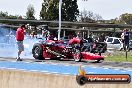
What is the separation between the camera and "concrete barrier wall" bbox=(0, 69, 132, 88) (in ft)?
30.7

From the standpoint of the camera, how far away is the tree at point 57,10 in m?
75.2

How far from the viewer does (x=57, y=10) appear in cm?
7556

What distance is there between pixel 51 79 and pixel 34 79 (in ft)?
1.47

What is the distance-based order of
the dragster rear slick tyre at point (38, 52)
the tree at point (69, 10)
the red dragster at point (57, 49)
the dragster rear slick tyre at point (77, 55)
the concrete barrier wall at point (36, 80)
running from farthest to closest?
1. the tree at point (69, 10)
2. the dragster rear slick tyre at point (38, 52)
3. the red dragster at point (57, 49)
4. the dragster rear slick tyre at point (77, 55)
5. the concrete barrier wall at point (36, 80)

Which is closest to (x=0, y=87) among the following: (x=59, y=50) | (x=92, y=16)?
(x=59, y=50)

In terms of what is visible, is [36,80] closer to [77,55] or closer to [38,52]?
[77,55]

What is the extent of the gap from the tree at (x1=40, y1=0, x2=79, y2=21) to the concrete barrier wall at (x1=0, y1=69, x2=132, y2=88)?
6462cm

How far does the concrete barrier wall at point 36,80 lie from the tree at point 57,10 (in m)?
64.6

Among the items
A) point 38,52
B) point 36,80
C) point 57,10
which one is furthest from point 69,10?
point 36,80

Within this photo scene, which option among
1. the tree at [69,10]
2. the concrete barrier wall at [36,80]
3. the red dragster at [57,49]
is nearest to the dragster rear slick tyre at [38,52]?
the red dragster at [57,49]

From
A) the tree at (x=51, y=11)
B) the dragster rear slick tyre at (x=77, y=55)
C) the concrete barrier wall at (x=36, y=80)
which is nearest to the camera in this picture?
the concrete barrier wall at (x=36, y=80)

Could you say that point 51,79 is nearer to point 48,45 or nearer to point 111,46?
point 48,45

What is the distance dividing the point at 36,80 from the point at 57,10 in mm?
65934

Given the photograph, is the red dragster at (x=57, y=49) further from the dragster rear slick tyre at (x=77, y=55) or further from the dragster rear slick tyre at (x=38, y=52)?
the dragster rear slick tyre at (x=77, y=55)
